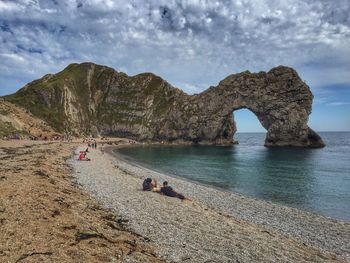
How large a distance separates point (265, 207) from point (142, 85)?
16565cm

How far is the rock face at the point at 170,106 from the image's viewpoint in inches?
Result: 5330

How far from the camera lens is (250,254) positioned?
14898mm

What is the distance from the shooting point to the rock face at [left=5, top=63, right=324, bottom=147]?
13538 cm

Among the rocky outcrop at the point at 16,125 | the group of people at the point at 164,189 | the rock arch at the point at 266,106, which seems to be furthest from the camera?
the rock arch at the point at 266,106

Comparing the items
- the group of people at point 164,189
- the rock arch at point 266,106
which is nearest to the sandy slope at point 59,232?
the group of people at point 164,189

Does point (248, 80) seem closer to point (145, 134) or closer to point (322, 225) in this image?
point (145, 134)

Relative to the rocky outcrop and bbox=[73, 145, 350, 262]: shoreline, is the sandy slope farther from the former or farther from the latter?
the rocky outcrop

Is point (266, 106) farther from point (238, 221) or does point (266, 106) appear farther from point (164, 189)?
point (238, 221)

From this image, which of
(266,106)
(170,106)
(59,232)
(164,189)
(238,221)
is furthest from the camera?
(170,106)

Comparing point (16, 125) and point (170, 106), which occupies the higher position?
point (170, 106)

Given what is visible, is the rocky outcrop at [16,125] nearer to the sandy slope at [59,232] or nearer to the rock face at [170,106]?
the rock face at [170,106]

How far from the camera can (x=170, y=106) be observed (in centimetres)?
16950

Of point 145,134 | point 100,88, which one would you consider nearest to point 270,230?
point 145,134

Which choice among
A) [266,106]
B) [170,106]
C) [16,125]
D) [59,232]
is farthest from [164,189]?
[170,106]
